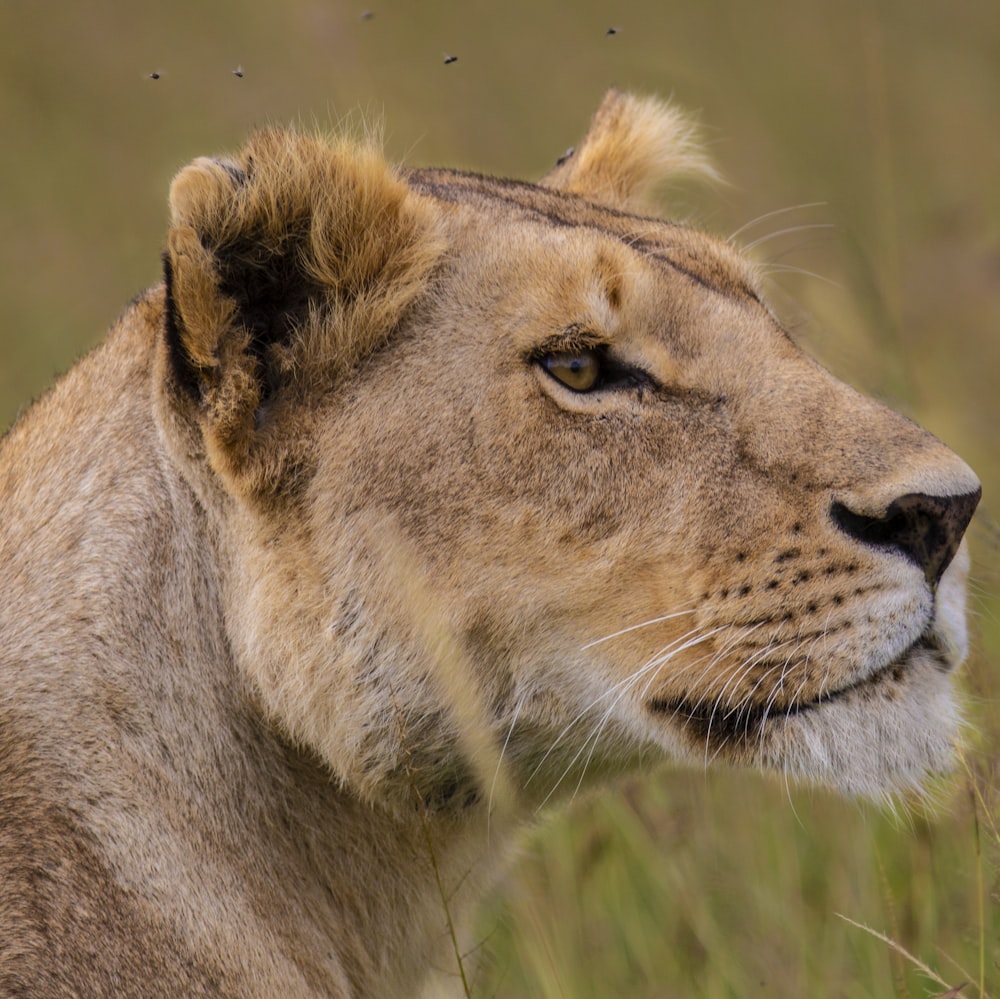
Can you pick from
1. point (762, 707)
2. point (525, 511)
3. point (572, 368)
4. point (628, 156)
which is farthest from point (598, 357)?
point (628, 156)

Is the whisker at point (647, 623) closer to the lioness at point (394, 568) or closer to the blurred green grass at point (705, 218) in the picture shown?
the lioness at point (394, 568)

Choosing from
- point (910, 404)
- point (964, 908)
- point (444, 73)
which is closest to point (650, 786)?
point (964, 908)

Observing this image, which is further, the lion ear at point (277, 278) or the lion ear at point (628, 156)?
the lion ear at point (628, 156)

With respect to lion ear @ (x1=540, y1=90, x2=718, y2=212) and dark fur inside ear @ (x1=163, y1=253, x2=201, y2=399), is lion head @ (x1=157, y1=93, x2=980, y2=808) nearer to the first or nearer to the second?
dark fur inside ear @ (x1=163, y1=253, x2=201, y2=399)

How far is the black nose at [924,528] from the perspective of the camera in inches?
113

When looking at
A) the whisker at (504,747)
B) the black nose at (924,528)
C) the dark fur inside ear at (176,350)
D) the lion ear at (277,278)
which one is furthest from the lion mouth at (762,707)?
the dark fur inside ear at (176,350)

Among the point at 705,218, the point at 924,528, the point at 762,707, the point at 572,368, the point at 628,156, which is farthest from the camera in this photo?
the point at 705,218

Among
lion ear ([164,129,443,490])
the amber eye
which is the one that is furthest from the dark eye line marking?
lion ear ([164,129,443,490])

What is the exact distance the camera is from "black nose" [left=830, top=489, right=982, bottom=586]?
2.87 meters

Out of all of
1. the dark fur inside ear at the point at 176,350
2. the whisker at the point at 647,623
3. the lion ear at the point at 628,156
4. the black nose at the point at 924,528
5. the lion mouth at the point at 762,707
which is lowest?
the lion mouth at the point at 762,707

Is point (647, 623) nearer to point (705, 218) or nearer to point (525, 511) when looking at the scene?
point (525, 511)

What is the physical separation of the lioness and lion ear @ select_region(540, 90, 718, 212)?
1.02m

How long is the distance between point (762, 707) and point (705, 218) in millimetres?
2117

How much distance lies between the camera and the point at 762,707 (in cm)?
300
